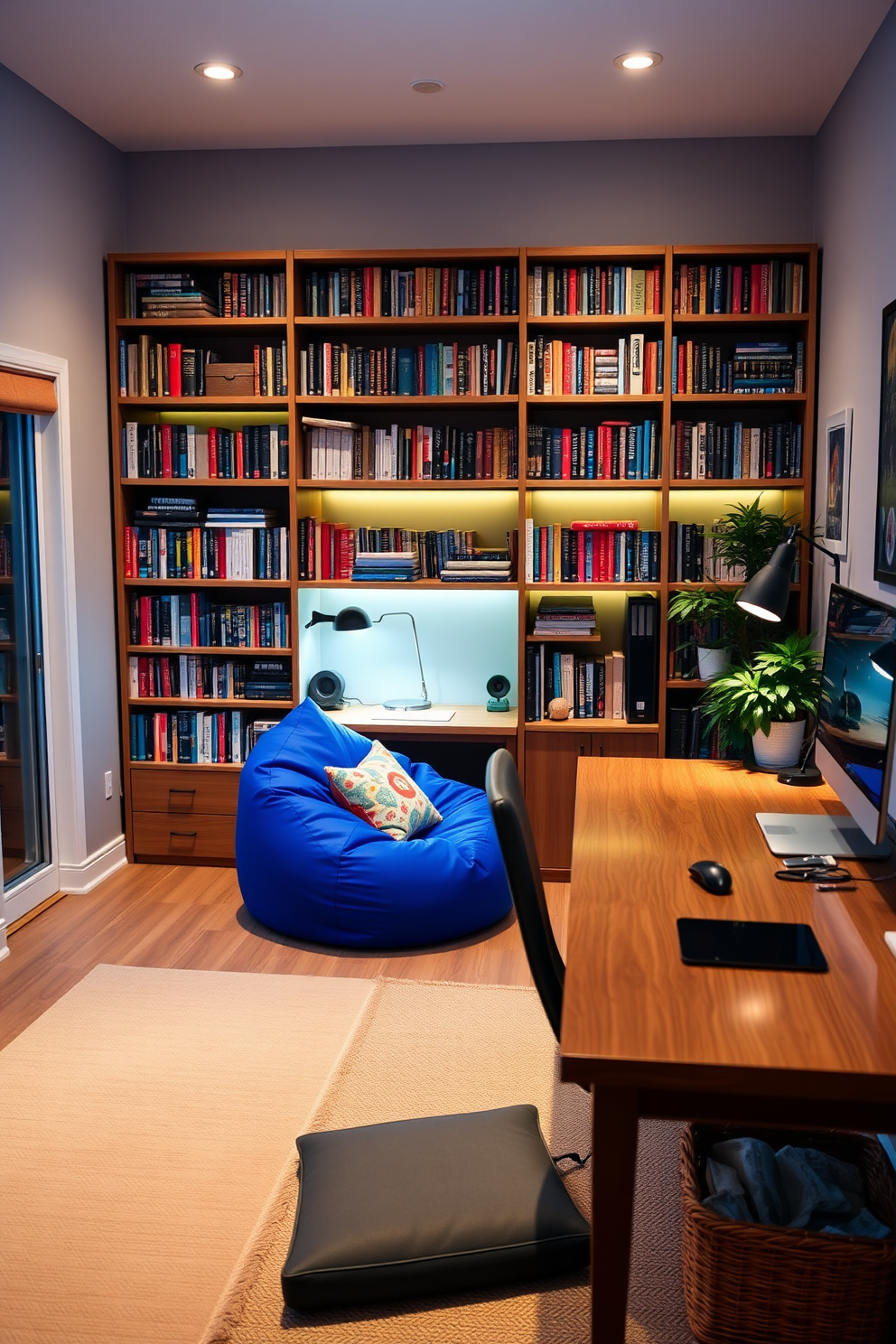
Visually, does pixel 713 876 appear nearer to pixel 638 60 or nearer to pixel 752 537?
pixel 752 537

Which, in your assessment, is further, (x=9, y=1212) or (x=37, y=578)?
(x=37, y=578)

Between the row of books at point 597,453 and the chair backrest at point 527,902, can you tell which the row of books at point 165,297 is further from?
the chair backrest at point 527,902

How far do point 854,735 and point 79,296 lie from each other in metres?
3.35

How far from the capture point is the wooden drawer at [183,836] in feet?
15.2

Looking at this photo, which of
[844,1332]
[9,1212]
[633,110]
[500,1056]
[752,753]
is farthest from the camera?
[633,110]

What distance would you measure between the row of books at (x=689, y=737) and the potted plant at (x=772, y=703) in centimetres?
71

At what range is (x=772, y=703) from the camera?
337 cm

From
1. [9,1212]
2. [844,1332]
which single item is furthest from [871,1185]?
[9,1212]

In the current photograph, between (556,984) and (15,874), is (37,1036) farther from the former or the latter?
(556,984)

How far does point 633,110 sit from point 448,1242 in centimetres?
372

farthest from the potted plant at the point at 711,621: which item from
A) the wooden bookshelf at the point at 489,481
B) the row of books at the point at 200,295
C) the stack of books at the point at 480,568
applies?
the row of books at the point at 200,295

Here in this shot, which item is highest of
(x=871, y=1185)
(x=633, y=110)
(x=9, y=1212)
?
(x=633, y=110)

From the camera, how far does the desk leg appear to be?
1.54 meters

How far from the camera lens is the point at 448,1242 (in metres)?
2.12
